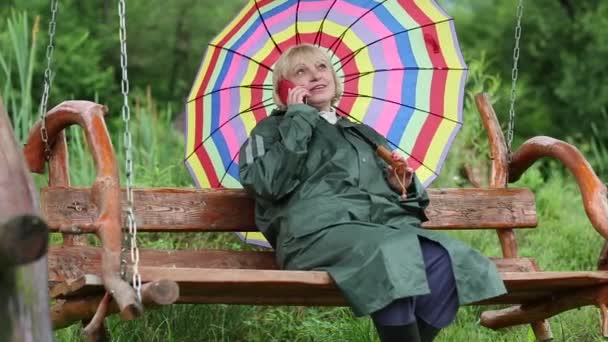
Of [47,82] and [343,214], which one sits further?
[47,82]

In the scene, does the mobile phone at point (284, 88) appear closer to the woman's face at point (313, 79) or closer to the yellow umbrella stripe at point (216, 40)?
the woman's face at point (313, 79)

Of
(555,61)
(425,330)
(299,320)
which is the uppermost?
(425,330)

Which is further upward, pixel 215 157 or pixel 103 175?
pixel 103 175

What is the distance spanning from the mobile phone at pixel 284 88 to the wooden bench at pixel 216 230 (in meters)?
0.44

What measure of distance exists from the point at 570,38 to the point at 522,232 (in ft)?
24.8

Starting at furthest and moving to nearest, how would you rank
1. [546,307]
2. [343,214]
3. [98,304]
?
[546,307]
[343,214]
[98,304]

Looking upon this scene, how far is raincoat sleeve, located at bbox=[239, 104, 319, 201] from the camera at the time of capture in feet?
13.2

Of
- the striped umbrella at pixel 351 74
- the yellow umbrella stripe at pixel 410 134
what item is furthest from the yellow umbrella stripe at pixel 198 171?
the yellow umbrella stripe at pixel 410 134

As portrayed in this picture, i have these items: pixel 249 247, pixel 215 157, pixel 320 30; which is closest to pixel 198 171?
pixel 215 157

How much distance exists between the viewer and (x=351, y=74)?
498cm

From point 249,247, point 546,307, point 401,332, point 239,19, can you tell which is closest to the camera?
point 401,332

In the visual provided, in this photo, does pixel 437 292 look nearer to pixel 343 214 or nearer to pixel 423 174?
pixel 343 214

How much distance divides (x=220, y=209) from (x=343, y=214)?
2.55 ft

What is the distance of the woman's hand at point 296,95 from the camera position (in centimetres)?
426
